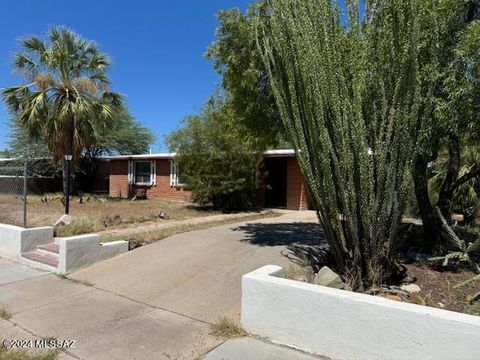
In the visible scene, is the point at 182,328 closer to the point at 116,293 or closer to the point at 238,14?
the point at 116,293

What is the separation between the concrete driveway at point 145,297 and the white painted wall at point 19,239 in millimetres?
423

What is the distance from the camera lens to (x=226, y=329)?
450cm

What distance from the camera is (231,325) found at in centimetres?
452

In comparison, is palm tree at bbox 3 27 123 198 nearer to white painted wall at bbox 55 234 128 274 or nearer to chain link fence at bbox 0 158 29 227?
chain link fence at bbox 0 158 29 227

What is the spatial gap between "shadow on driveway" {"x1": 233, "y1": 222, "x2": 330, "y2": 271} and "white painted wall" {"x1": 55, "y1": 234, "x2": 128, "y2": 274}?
2.67 m

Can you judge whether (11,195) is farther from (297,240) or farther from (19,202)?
(297,240)

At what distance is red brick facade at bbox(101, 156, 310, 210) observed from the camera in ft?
53.8

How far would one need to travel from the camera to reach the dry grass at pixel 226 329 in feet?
14.4

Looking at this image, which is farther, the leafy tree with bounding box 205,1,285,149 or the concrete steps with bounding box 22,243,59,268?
the concrete steps with bounding box 22,243,59,268

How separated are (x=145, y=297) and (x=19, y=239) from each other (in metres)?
4.07

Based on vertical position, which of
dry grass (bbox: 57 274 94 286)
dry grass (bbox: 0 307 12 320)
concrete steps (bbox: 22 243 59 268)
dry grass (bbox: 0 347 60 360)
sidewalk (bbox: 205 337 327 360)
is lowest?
dry grass (bbox: 0 347 60 360)

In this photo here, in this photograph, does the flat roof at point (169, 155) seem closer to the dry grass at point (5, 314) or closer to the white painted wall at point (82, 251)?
the white painted wall at point (82, 251)

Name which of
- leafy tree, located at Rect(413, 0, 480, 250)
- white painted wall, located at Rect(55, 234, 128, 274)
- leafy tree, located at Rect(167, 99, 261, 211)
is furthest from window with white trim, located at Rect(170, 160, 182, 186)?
leafy tree, located at Rect(413, 0, 480, 250)

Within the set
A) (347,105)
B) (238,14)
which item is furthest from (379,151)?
(238,14)
